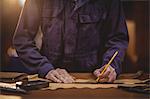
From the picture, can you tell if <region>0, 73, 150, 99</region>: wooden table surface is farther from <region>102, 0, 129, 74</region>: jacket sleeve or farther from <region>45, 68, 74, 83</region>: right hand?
<region>102, 0, 129, 74</region>: jacket sleeve

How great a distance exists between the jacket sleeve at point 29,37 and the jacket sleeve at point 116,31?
19cm

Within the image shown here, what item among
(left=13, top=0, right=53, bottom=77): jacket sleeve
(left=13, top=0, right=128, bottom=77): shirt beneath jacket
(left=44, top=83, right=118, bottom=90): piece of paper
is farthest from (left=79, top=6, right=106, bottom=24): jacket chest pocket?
(left=44, top=83, right=118, bottom=90): piece of paper

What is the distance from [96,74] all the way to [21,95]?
0.81 feet

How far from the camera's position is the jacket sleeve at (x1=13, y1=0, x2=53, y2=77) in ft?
2.70

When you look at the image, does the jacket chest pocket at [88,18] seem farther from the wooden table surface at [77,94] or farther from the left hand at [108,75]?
the wooden table surface at [77,94]

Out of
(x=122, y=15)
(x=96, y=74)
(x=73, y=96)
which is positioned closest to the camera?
(x=73, y=96)

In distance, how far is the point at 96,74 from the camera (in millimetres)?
778

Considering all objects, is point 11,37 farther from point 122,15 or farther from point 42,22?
point 122,15

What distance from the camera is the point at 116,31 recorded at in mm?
868

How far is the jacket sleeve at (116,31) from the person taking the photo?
0.85 m

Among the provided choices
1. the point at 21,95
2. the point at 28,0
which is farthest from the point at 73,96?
the point at 28,0

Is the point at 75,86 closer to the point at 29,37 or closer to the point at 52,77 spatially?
the point at 52,77

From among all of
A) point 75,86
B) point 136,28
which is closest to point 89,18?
point 136,28

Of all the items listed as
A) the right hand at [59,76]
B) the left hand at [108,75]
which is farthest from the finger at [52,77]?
the left hand at [108,75]
